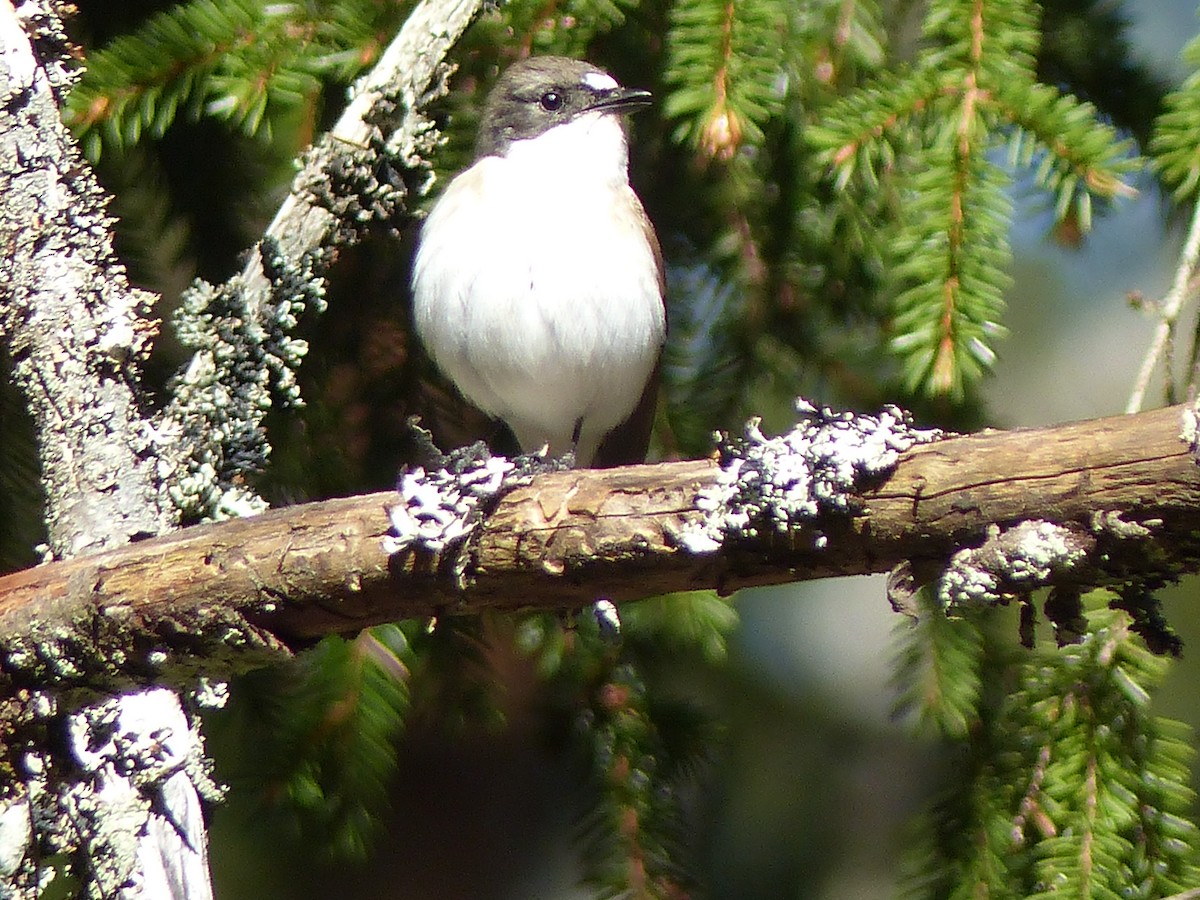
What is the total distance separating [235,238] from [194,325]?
781 mm

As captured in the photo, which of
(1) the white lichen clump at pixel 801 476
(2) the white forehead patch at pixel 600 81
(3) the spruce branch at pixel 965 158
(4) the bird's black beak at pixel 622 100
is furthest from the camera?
(2) the white forehead patch at pixel 600 81

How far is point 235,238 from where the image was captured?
3223 millimetres

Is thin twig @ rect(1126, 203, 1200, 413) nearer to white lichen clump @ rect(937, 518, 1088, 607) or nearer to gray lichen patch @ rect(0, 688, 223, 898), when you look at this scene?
white lichen clump @ rect(937, 518, 1088, 607)

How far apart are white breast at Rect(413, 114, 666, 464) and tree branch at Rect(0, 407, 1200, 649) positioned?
1384mm

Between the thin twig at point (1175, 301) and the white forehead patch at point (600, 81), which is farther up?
the thin twig at point (1175, 301)

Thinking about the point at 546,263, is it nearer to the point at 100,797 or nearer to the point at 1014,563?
the point at 100,797

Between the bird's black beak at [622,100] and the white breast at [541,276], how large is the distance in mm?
79

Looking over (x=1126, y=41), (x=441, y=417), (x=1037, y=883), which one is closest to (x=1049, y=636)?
(x=1037, y=883)

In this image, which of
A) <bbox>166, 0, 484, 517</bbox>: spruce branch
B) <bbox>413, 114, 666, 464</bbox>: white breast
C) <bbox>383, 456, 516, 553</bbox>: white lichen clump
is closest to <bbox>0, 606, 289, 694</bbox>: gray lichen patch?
<bbox>383, 456, 516, 553</bbox>: white lichen clump

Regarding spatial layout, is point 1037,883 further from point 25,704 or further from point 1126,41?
point 1126,41

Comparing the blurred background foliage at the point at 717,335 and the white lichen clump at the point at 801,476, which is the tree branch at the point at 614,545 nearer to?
the white lichen clump at the point at 801,476

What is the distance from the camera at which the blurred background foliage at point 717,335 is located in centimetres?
240

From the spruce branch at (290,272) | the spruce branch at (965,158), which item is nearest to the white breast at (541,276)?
the spruce branch at (290,272)

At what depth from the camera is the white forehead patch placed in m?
3.31
